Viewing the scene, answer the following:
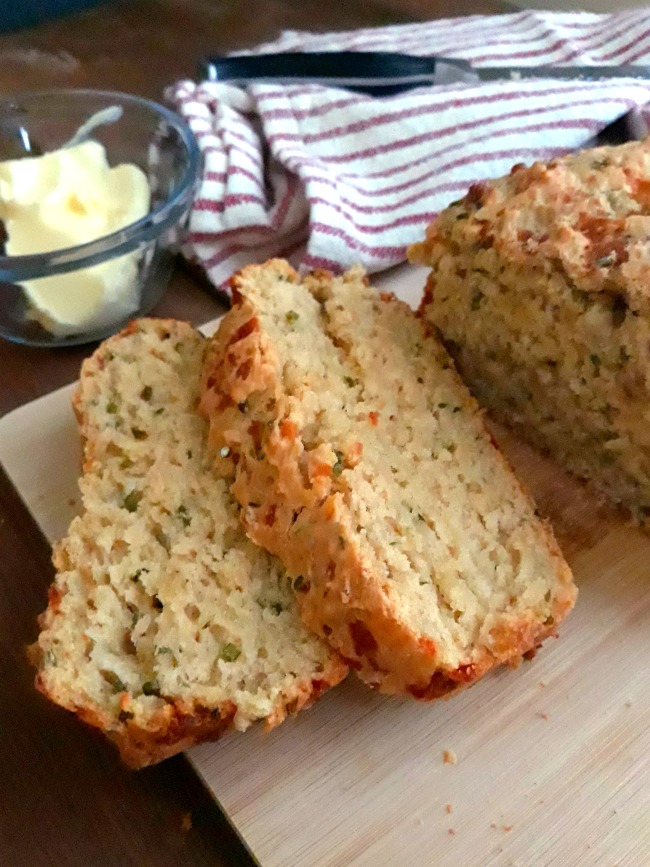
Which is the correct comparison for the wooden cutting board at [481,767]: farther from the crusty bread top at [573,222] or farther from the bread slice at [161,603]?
the crusty bread top at [573,222]

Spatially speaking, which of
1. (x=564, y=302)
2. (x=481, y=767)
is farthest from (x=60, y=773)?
(x=564, y=302)

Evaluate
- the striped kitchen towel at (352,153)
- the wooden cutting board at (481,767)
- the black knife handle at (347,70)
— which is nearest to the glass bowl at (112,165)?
the striped kitchen towel at (352,153)

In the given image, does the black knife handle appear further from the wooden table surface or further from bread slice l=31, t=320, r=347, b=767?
bread slice l=31, t=320, r=347, b=767

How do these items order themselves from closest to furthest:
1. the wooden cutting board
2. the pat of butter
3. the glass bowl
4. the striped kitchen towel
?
the wooden cutting board
the glass bowl
the pat of butter
the striped kitchen towel

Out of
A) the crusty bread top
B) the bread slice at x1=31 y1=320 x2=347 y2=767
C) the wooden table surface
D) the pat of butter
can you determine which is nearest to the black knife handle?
the pat of butter

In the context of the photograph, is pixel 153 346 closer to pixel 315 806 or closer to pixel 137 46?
pixel 315 806

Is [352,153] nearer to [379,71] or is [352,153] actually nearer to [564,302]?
[379,71]

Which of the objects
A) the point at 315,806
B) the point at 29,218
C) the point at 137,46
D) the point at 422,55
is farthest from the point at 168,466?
the point at 137,46
